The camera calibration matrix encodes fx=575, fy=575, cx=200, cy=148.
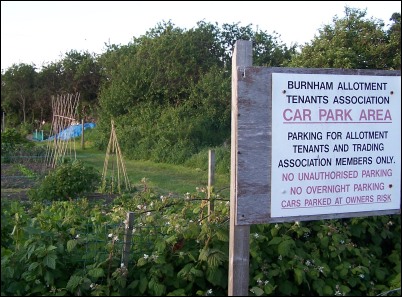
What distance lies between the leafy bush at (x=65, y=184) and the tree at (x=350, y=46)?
24.5ft

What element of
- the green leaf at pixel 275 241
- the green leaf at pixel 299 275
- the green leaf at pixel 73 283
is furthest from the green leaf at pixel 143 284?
the green leaf at pixel 299 275

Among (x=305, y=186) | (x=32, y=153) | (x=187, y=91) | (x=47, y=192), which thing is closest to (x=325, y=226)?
→ (x=305, y=186)

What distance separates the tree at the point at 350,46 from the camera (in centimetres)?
1508

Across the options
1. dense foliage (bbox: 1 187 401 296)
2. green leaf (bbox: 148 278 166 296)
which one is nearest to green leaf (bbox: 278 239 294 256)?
dense foliage (bbox: 1 187 401 296)

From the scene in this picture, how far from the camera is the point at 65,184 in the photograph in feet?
35.6

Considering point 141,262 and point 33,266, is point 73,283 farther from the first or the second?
point 141,262

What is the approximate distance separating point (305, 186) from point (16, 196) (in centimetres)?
909

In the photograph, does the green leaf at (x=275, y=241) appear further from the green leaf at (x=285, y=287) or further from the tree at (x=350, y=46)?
the tree at (x=350, y=46)

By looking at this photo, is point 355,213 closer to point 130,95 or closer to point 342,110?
point 342,110

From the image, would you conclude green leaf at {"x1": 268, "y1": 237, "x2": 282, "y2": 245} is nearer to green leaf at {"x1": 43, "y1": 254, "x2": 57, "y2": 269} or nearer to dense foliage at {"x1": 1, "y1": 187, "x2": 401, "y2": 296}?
dense foliage at {"x1": 1, "y1": 187, "x2": 401, "y2": 296}

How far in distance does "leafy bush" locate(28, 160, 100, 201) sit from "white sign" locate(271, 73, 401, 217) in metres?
7.43

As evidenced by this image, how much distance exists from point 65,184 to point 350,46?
9.21 meters

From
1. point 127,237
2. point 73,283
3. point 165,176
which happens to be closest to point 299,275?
point 127,237

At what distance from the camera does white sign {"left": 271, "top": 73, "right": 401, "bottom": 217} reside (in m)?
3.52
